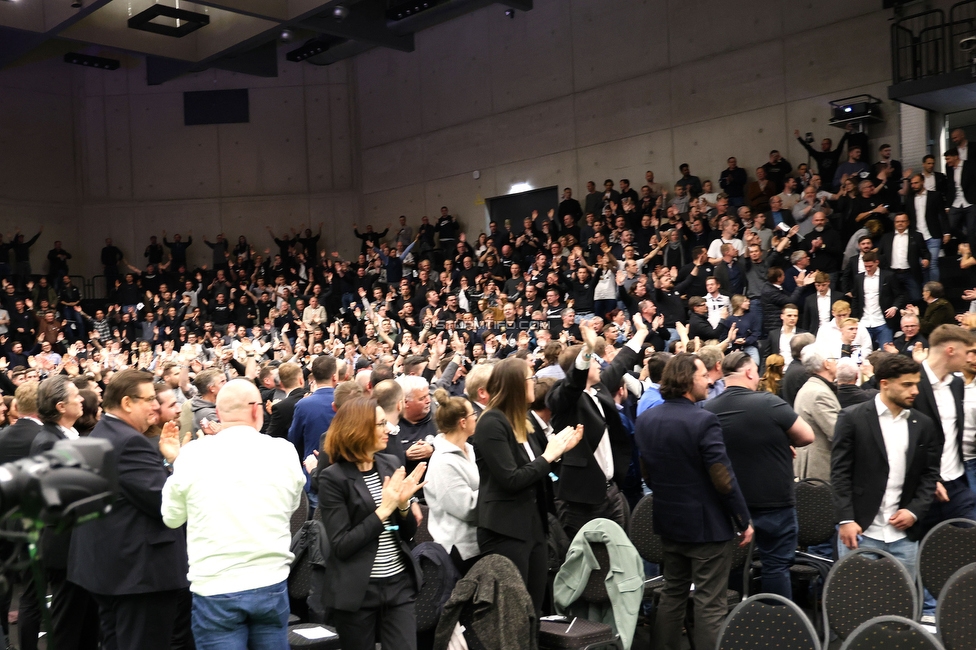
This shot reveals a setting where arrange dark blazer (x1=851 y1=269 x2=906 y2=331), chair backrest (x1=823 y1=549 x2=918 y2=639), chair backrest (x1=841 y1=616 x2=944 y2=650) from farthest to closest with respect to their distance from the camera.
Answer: dark blazer (x1=851 y1=269 x2=906 y2=331) < chair backrest (x1=823 y1=549 x2=918 y2=639) < chair backrest (x1=841 y1=616 x2=944 y2=650)

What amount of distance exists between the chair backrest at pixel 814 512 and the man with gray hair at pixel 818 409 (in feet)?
0.97

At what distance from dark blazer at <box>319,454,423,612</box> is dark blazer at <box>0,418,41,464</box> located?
1955mm

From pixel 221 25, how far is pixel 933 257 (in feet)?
Result: 45.0

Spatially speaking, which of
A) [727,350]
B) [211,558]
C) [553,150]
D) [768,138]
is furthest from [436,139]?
[211,558]

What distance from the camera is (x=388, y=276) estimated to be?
18375 mm

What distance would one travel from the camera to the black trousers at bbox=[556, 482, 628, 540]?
15.5 ft

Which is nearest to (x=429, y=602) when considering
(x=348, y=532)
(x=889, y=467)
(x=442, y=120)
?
(x=348, y=532)

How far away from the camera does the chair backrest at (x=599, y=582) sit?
417 centimetres

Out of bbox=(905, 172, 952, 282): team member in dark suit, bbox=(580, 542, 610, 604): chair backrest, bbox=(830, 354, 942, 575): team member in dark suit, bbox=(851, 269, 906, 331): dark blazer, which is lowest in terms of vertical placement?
bbox=(580, 542, 610, 604): chair backrest

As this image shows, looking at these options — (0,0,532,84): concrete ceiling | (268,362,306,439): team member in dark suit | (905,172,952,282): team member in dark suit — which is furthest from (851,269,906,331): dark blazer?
(0,0,532,84): concrete ceiling

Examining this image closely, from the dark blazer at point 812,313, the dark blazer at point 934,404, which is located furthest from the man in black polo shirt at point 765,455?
the dark blazer at point 812,313

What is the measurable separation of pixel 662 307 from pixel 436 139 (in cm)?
1044

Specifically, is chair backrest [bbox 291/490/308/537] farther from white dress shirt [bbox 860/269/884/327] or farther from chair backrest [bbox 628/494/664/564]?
white dress shirt [bbox 860/269/884/327]

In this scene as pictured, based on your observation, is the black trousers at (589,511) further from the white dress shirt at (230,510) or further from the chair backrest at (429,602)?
the white dress shirt at (230,510)
